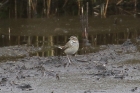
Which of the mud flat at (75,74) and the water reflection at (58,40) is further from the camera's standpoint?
the water reflection at (58,40)

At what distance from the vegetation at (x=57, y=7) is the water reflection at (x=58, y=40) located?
3.16 metres

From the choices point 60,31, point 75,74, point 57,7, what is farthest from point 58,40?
point 57,7

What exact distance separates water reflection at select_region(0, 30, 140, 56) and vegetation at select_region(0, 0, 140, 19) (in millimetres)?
3165

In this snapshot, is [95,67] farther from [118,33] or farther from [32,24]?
[32,24]

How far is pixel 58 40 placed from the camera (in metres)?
13.1

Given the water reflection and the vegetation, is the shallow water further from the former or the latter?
the vegetation

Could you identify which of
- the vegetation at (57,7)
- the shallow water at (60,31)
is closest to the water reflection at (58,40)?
the shallow water at (60,31)

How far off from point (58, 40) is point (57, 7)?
593 centimetres

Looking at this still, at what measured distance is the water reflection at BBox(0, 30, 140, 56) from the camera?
1182 centimetres

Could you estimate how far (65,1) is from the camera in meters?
19.0

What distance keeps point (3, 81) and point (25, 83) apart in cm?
42

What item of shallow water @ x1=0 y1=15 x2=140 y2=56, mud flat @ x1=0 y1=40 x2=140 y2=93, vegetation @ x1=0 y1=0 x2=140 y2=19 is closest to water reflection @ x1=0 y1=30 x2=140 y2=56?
shallow water @ x1=0 y1=15 x2=140 y2=56

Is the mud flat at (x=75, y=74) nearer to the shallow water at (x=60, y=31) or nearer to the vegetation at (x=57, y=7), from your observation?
the shallow water at (x=60, y=31)

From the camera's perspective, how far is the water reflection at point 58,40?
11816 mm
